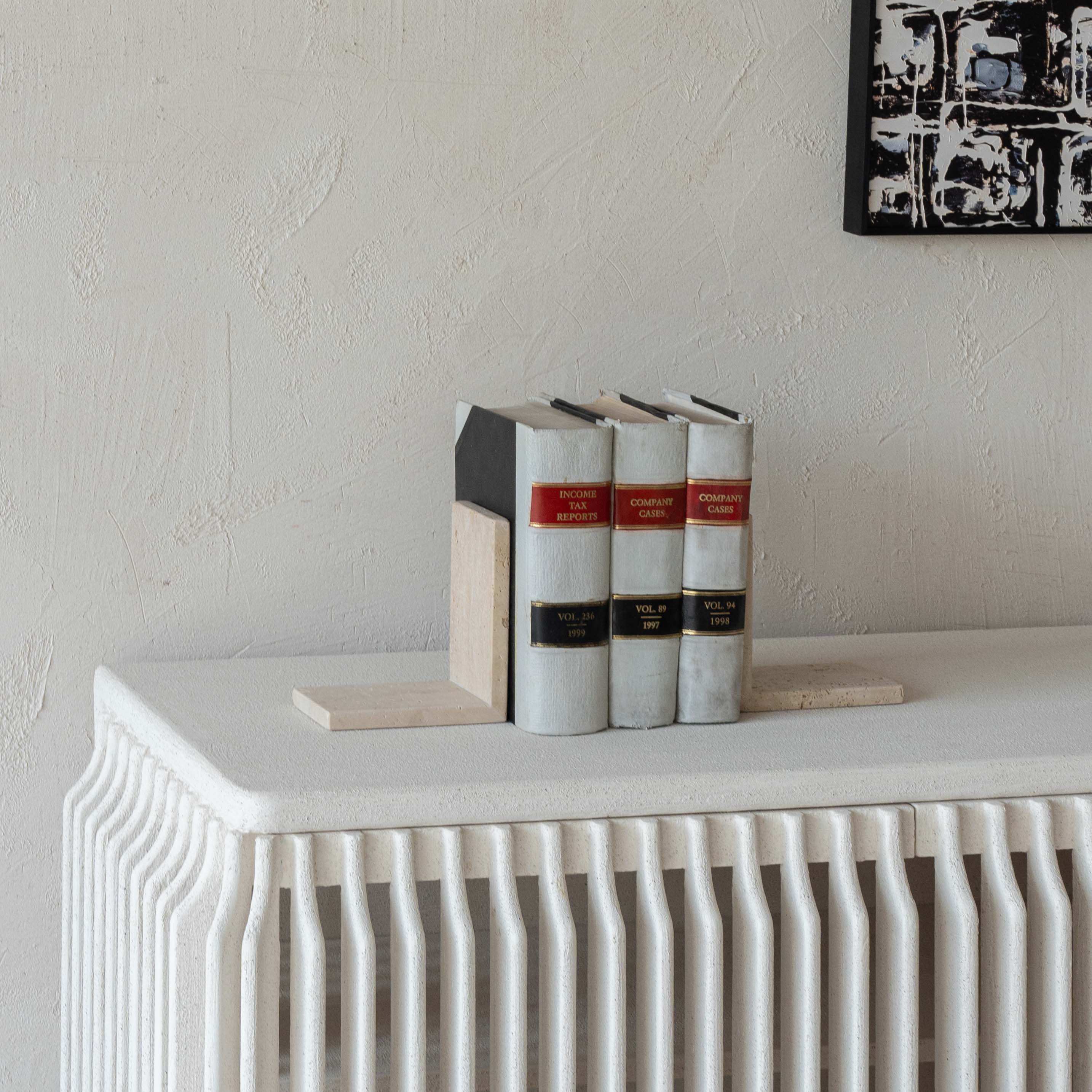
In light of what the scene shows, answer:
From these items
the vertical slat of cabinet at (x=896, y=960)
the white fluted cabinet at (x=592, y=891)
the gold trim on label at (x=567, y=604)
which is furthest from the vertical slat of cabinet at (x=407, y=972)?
the vertical slat of cabinet at (x=896, y=960)

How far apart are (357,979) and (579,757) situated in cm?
22

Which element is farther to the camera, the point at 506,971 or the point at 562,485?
the point at 562,485

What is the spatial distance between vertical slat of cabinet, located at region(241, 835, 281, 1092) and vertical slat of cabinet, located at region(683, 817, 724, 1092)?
0.28 meters

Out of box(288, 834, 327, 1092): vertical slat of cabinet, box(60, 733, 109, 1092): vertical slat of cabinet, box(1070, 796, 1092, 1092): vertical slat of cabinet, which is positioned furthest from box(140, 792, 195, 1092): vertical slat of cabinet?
box(1070, 796, 1092, 1092): vertical slat of cabinet

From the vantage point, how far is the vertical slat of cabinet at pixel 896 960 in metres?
1.04

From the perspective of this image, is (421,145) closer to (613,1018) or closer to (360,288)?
(360,288)

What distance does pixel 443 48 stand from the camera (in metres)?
1.39

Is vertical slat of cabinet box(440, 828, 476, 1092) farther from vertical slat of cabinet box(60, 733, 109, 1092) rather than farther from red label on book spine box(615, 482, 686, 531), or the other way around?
vertical slat of cabinet box(60, 733, 109, 1092)

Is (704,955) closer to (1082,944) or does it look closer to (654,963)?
(654,963)

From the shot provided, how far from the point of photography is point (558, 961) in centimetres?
100

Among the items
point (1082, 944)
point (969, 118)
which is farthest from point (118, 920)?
point (969, 118)

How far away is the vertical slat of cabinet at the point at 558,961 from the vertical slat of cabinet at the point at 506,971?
0.07 feet

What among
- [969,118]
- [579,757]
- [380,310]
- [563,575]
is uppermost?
[969,118]

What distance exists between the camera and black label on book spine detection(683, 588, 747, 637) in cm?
115
